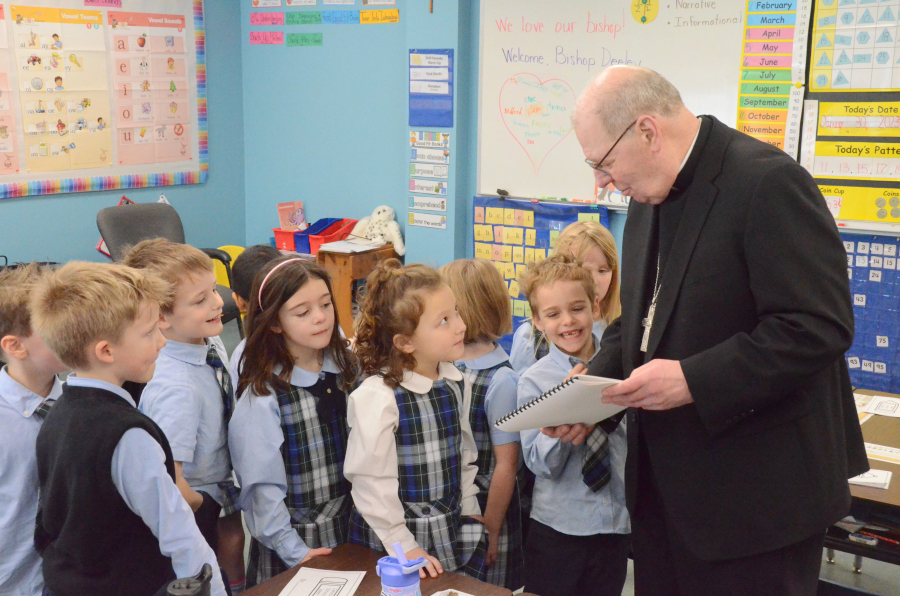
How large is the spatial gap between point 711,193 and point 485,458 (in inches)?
35.5

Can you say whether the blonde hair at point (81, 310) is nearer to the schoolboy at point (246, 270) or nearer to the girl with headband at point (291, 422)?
the girl with headband at point (291, 422)

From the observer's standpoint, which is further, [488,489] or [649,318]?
[488,489]

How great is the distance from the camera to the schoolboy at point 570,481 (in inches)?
73.8

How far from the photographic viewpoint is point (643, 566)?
1617 millimetres

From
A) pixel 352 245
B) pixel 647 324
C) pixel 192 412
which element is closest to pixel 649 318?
pixel 647 324

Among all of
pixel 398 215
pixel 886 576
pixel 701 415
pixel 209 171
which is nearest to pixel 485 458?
pixel 701 415

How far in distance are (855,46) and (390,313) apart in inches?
108

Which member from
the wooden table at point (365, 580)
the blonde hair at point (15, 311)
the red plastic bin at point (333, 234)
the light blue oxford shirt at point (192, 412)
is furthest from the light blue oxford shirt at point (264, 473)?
the red plastic bin at point (333, 234)

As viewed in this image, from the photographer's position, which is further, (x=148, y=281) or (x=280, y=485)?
(x=280, y=485)

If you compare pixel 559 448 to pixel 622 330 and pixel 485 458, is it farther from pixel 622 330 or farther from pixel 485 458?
pixel 622 330

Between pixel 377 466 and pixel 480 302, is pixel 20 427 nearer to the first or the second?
pixel 377 466

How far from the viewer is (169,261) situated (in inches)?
78.4

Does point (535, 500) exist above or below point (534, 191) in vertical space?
below

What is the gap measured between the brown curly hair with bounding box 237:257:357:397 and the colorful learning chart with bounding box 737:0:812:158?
2.61 meters
